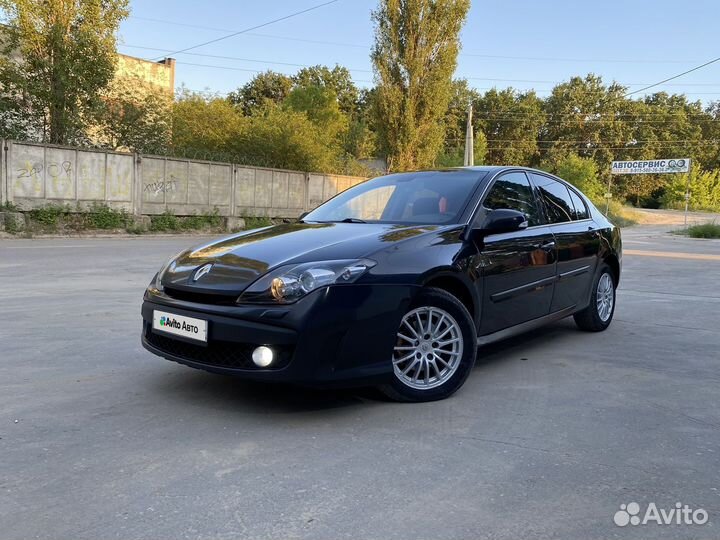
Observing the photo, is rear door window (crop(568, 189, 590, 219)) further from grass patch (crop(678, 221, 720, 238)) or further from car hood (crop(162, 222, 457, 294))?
grass patch (crop(678, 221, 720, 238))

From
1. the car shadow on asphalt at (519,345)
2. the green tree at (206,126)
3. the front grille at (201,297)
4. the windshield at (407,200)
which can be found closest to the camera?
the front grille at (201,297)

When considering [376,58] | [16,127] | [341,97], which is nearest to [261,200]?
[16,127]

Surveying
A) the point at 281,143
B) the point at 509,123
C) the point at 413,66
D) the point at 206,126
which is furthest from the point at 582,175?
the point at 206,126

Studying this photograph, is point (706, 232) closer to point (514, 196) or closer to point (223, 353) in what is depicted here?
point (514, 196)

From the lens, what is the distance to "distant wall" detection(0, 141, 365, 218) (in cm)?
1697

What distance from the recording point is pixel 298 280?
334 cm

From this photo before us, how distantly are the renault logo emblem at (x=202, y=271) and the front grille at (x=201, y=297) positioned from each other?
0.10 m

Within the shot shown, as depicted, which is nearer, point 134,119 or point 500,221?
point 500,221

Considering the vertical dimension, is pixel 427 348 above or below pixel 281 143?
below

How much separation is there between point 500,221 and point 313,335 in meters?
1.70

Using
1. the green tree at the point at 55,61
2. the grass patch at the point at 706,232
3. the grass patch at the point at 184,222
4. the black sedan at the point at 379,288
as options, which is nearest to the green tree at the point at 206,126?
the grass patch at the point at 184,222

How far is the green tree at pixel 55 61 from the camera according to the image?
17906 mm

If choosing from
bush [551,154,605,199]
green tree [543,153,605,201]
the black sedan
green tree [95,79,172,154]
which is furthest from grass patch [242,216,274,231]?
bush [551,154,605,199]

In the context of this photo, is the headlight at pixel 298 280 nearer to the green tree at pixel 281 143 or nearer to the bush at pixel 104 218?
the bush at pixel 104 218
